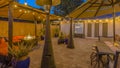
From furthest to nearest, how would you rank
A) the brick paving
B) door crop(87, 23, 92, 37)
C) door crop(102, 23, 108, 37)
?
door crop(87, 23, 92, 37)
door crop(102, 23, 108, 37)
the brick paving

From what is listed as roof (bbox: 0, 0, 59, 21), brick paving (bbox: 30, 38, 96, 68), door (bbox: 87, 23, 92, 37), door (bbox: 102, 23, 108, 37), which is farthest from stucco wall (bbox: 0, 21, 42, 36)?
door (bbox: 102, 23, 108, 37)

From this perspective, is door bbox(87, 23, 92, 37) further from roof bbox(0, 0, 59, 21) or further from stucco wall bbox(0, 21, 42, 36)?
roof bbox(0, 0, 59, 21)

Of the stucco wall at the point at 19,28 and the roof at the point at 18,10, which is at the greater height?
the roof at the point at 18,10

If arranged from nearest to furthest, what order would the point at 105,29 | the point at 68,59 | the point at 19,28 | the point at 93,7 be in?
1. the point at 68,59
2. the point at 93,7
3. the point at 19,28
4. the point at 105,29

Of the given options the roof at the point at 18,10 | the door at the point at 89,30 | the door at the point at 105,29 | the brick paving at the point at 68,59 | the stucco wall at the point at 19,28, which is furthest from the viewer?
the door at the point at 89,30

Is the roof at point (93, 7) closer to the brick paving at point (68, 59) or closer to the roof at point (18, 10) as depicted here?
the roof at point (18, 10)

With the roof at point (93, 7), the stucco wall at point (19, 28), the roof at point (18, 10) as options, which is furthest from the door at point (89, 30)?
the roof at point (93, 7)

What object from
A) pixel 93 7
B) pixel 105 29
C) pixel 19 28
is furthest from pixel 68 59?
pixel 105 29

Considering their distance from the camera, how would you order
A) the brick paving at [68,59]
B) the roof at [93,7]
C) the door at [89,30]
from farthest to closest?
the door at [89,30], the roof at [93,7], the brick paving at [68,59]

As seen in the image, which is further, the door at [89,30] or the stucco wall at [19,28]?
the door at [89,30]

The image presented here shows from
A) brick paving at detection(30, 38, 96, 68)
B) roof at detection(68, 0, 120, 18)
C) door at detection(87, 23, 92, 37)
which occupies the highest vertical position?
roof at detection(68, 0, 120, 18)

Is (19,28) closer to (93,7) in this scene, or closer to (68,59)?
(68,59)

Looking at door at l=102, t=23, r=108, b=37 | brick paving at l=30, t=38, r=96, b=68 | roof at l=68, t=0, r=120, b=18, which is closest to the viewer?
brick paving at l=30, t=38, r=96, b=68

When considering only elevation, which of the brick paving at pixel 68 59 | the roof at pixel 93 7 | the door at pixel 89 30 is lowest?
the brick paving at pixel 68 59
